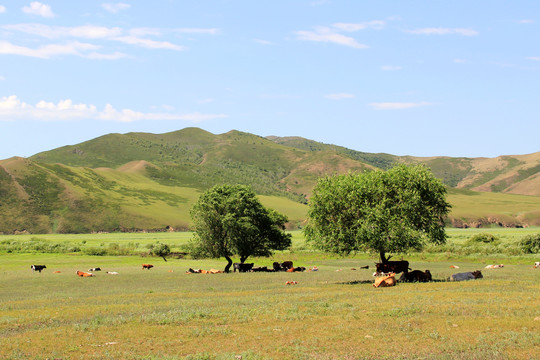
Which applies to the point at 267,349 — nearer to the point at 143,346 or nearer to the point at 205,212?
the point at 143,346

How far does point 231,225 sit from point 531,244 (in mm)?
49240

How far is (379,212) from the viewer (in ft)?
143

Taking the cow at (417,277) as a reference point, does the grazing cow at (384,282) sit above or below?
above

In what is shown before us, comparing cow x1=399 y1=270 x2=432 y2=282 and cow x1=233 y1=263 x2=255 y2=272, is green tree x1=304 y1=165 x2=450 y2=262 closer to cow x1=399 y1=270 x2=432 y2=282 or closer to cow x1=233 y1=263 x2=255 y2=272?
cow x1=399 y1=270 x2=432 y2=282

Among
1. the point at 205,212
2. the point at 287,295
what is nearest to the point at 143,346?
the point at 287,295

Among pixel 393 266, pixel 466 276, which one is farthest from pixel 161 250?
pixel 466 276

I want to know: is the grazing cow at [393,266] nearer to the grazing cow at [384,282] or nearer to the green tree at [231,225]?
the grazing cow at [384,282]

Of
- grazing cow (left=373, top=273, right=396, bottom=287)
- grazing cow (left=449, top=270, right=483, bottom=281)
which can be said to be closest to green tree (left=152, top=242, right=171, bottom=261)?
grazing cow (left=449, top=270, right=483, bottom=281)

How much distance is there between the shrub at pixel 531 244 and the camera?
7975 centimetres

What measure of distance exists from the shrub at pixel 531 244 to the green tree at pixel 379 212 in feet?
135

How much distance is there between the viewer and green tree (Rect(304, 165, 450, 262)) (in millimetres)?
43750

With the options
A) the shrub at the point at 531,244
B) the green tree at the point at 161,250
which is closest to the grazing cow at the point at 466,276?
the shrub at the point at 531,244

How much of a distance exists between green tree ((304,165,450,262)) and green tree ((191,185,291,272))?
62.0 feet

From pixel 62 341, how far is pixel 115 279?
105 ft
